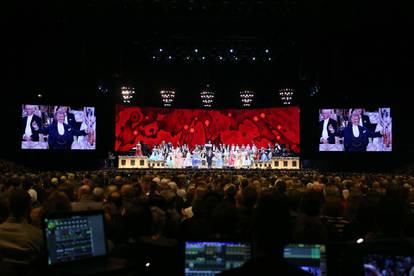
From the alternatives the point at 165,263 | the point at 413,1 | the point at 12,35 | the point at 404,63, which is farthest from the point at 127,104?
the point at 165,263

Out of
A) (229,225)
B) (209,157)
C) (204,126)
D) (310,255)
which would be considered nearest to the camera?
(310,255)

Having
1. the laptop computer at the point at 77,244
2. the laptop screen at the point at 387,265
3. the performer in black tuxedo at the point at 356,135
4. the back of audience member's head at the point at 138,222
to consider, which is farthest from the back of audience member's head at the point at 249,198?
the performer in black tuxedo at the point at 356,135

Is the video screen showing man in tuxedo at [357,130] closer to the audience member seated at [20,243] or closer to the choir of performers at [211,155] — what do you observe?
the choir of performers at [211,155]

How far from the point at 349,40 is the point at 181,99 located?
39.7 ft

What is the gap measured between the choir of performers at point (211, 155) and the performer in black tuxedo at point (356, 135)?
10.1 ft

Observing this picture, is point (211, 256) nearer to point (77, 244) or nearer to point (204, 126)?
point (77, 244)

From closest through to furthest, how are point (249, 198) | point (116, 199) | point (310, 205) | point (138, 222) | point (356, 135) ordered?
point (138, 222), point (310, 205), point (249, 198), point (116, 199), point (356, 135)

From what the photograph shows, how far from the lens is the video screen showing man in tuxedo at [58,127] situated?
23.8 m

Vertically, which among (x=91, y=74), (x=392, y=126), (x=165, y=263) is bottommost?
(x=165, y=263)

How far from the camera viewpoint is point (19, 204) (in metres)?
4.31

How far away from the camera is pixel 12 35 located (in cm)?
1655

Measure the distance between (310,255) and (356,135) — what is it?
23.2m

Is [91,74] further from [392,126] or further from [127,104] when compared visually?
[392,126]

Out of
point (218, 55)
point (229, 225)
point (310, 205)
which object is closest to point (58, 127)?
point (218, 55)
